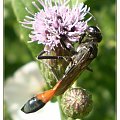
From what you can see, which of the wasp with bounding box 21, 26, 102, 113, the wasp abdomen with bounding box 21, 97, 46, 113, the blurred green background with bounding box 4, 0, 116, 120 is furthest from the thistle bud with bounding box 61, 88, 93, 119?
the blurred green background with bounding box 4, 0, 116, 120

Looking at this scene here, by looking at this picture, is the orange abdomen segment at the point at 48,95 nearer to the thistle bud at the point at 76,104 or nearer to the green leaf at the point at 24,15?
the thistle bud at the point at 76,104

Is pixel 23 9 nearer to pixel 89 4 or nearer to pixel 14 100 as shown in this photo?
pixel 89 4

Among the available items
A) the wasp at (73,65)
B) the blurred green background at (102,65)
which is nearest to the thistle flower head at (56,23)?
the wasp at (73,65)

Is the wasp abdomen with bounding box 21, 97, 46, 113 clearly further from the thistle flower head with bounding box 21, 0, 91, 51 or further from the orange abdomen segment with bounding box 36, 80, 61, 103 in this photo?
the thistle flower head with bounding box 21, 0, 91, 51

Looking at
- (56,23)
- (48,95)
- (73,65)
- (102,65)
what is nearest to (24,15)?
(56,23)

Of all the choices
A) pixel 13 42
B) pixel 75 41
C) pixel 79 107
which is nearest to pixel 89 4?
pixel 75 41

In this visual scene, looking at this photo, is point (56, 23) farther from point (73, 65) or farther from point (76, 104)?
point (76, 104)

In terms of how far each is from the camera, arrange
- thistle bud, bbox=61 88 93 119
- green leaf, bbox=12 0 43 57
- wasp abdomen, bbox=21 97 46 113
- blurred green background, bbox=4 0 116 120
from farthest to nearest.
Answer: blurred green background, bbox=4 0 116 120 < green leaf, bbox=12 0 43 57 < thistle bud, bbox=61 88 93 119 < wasp abdomen, bbox=21 97 46 113
